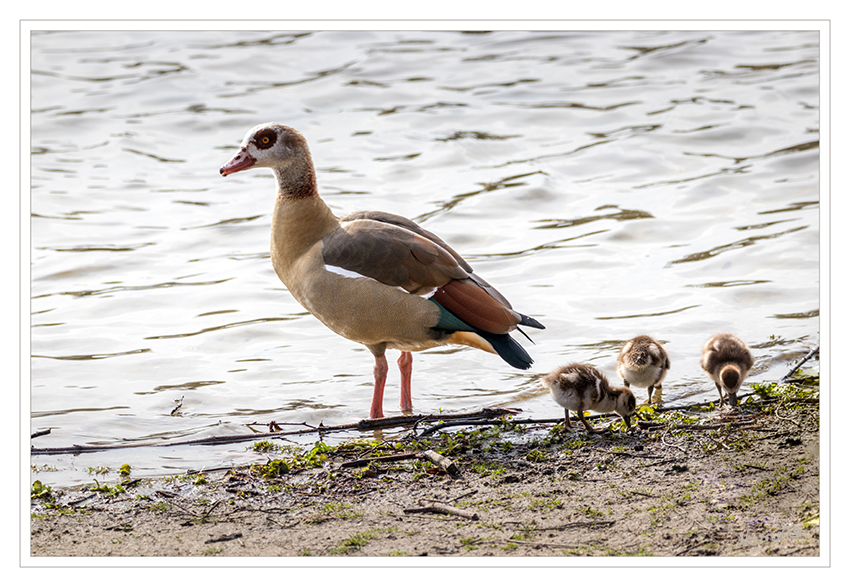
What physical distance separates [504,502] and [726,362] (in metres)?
2.27

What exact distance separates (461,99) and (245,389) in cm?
937

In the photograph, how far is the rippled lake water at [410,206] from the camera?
7.06m

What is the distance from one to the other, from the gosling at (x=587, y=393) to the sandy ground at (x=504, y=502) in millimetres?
144

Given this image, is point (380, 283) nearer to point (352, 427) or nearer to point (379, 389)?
point (379, 389)

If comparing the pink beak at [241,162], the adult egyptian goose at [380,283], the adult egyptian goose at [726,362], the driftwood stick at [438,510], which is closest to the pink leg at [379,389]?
the adult egyptian goose at [380,283]

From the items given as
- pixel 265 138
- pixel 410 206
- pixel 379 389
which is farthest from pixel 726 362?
pixel 410 206

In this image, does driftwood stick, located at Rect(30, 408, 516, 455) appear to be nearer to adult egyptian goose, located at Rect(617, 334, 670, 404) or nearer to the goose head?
adult egyptian goose, located at Rect(617, 334, 670, 404)

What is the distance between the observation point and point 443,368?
24.8 ft

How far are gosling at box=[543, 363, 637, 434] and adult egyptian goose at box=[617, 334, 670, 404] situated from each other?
1.85 ft

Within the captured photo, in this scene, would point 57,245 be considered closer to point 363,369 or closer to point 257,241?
point 257,241

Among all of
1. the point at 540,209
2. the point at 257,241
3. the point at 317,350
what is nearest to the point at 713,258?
the point at 540,209

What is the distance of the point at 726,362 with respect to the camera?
5.99 m

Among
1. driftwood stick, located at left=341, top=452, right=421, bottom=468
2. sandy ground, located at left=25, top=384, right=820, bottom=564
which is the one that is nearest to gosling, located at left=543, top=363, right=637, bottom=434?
sandy ground, located at left=25, top=384, right=820, bottom=564

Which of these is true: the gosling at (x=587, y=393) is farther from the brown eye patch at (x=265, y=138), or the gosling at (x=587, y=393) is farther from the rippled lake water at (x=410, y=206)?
the brown eye patch at (x=265, y=138)
